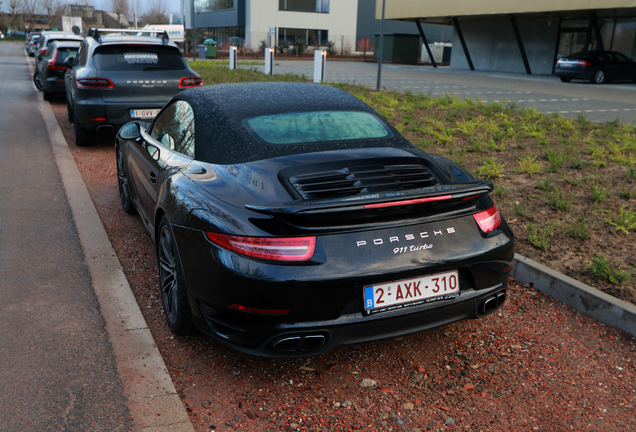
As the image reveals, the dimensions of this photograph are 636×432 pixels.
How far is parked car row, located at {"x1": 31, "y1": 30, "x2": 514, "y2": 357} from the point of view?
8.50 ft

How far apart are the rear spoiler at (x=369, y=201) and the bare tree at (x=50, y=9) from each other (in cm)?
13199

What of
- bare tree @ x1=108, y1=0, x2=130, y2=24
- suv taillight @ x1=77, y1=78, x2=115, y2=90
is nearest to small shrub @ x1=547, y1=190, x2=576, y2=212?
suv taillight @ x1=77, y1=78, x2=115, y2=90

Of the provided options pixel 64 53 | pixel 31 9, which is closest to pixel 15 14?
pixel 31 9

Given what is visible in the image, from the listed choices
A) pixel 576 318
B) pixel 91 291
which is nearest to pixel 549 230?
pixel 576 318

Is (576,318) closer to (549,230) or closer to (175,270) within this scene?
(549,230)

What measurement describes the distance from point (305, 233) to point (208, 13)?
2602 inches

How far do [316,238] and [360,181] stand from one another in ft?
1.75

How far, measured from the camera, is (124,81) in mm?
8305

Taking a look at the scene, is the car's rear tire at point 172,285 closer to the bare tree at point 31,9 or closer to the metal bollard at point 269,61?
the metal bollard at point 269,61

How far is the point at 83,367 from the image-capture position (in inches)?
122

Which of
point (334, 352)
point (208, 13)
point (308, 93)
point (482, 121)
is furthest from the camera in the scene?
point (208, 13)

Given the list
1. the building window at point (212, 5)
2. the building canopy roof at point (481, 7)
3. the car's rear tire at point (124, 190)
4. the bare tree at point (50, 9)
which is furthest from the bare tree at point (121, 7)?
the car's rear tire at point (124, 190)

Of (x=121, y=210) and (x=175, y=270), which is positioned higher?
(x=175, y=270)

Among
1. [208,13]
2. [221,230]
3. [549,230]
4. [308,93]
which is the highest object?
[208,13]
